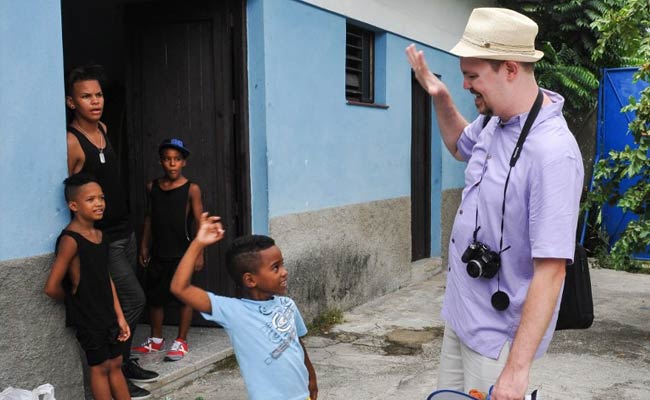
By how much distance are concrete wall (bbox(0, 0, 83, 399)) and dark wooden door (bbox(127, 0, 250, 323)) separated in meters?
1.80

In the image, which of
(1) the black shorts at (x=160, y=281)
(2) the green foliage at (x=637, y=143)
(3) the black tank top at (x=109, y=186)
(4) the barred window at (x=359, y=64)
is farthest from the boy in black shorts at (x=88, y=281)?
(2) the green foliage at (x=637, y=143)

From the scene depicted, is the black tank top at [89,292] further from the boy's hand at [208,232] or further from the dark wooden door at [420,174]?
the dark wooden door at [420,174]

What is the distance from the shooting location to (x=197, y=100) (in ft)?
17.5

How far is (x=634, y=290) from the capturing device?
7887mm

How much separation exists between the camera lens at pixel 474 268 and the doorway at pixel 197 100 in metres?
3.21

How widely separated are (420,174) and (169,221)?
4646 mm

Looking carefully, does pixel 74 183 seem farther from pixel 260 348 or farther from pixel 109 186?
pixel 260 348

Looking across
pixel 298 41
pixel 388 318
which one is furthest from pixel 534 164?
pixel 388 318

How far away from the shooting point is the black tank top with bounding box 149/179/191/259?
16.1 feet

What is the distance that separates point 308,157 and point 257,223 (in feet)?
3.00

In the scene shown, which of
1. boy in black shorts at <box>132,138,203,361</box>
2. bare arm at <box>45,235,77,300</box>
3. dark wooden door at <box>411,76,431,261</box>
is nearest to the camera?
bare arm at <box>45,235,77,300</box>

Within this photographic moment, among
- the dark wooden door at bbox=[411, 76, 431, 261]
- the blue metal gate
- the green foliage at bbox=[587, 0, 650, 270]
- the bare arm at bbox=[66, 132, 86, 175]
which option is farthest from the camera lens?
the blue metal gate

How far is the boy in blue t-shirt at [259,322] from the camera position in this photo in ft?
→ 8.54

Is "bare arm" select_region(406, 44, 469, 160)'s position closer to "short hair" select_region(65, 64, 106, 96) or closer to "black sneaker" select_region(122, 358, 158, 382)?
"short hair" select_region(65, 64, 106, 96)
